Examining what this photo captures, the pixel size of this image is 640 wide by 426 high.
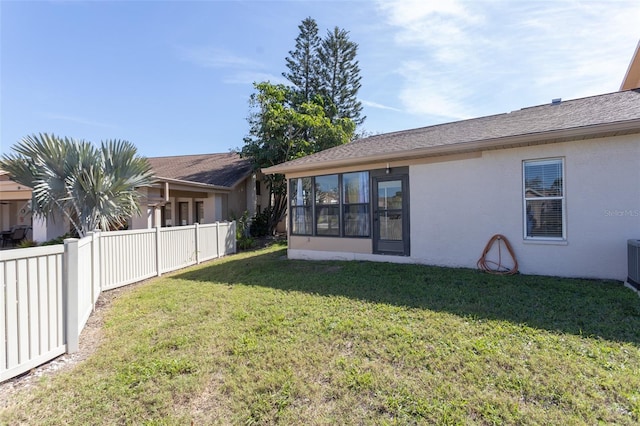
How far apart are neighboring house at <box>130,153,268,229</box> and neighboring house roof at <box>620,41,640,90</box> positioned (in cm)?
1555

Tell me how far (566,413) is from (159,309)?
532 cm

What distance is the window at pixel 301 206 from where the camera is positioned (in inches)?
374

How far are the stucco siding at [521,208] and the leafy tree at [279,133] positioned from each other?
8094 mm

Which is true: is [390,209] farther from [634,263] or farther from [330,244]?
[634,263]

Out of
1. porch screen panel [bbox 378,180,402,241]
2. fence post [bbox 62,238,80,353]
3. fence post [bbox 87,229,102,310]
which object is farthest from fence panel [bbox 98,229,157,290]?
porch screen panel [bbox 378,180,402,241]

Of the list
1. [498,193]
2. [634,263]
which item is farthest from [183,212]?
[634,263]

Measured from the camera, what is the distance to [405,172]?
25.6 ft

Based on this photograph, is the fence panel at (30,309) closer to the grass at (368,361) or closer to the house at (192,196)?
the grass at (368,361)

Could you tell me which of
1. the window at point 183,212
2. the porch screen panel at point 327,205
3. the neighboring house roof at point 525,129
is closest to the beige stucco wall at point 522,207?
the neighboring house roof at point 525,129

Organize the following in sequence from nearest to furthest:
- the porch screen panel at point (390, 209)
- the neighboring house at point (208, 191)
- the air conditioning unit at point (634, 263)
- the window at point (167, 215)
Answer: the air conditioning unit at point (634, 263)
the porch screen panel at point (390, 209)
the neighboring house at point (208, 191)
the window at point (167, 215)

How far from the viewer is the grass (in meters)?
2.49

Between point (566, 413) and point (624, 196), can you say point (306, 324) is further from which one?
point (624, 196)

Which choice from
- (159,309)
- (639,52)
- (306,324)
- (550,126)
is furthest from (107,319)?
(639,52)

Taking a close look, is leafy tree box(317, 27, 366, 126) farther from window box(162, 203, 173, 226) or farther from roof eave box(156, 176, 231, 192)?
window box(162, 203, 173, 226)
